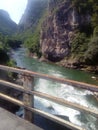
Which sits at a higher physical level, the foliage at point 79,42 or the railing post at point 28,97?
the foliage at point 79,42

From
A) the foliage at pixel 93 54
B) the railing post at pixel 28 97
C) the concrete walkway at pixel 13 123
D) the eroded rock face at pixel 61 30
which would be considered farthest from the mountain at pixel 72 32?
the railing post at pixel 28 97

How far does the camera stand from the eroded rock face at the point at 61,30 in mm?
79875

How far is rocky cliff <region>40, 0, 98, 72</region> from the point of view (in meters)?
76.5

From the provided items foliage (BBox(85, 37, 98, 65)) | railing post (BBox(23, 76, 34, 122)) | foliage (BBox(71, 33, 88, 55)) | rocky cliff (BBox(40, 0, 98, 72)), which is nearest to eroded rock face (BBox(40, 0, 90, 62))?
rocky cliff (BBox(40, 0, 98, 72))

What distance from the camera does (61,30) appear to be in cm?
8444

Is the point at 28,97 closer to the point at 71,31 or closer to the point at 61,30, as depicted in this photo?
the point at 71,31

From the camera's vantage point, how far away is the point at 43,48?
96.1 meters

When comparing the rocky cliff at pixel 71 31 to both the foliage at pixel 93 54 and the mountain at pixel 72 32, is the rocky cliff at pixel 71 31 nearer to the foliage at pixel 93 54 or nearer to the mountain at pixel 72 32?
the mountain at pixel 72 32

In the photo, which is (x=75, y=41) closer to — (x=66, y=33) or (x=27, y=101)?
(x=66, y=33)

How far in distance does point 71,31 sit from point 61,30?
4.49 m

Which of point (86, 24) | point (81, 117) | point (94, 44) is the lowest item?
point (81, 117)

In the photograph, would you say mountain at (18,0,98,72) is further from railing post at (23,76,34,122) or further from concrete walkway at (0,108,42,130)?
railing post at (23,76,34,122)

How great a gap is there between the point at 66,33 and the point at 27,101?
255 ft


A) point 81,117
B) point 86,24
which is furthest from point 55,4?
point 81,117
